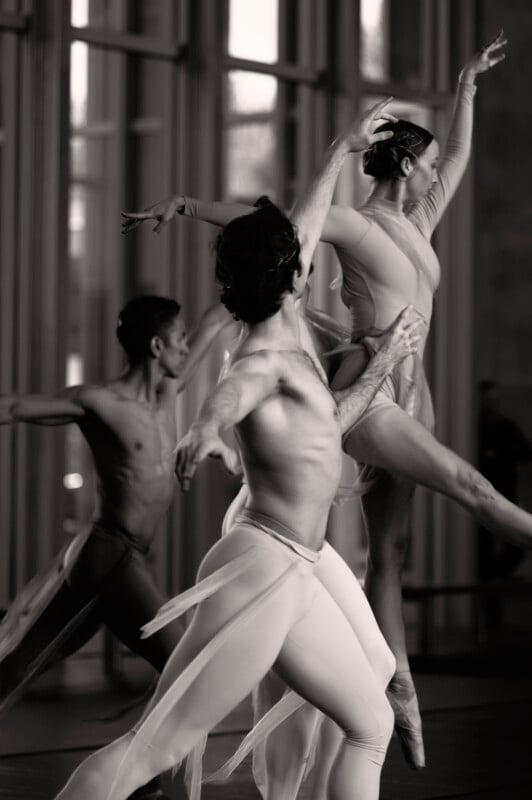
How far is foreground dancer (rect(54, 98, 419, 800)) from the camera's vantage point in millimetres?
3490

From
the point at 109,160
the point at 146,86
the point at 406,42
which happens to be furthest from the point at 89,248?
the point at 406,42

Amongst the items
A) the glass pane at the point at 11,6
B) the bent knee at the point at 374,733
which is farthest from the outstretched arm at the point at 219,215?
the glass pane at the point at 11,6

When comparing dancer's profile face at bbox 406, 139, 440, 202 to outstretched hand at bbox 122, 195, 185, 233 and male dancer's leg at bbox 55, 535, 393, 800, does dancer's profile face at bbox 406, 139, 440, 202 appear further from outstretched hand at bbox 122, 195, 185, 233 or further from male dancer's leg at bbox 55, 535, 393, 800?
male dancer's leg at bbox 55, 535, 393, 800

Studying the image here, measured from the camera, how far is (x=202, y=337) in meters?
5.73

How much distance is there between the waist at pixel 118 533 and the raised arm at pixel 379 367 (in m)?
1.43

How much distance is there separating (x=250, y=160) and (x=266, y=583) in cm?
771

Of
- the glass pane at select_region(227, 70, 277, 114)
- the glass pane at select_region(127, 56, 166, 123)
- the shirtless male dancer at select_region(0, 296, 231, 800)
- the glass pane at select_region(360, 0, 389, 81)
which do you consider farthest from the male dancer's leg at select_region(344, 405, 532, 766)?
the glass pane at select_region(360, 0, 389, 81)

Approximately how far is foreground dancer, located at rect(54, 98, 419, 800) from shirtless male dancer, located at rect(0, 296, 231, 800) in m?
1.44

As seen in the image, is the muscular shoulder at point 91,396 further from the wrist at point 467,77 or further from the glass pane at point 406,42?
the glass pane at point 406,42

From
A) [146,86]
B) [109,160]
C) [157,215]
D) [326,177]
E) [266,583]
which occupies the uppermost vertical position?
[146,86]

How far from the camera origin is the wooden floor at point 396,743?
549cm

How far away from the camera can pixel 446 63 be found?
12.2m

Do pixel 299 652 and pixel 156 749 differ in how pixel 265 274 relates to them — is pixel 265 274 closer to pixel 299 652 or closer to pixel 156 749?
pixel 299 652

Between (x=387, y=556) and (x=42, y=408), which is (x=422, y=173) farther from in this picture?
(x=42, y=408)
